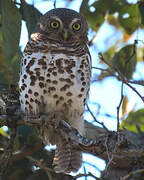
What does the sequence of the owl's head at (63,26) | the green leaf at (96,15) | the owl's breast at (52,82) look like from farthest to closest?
the green leaf at (96,15)
the owl's head at (63,26)
the owl's breast at (52,82)

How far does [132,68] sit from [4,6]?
5.21 feet

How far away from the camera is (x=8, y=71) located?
4.80 meters

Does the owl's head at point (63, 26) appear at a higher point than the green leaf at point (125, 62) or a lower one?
higher

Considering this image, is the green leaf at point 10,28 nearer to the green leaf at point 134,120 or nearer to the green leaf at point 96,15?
the green leaf at point 96,15

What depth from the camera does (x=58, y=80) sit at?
3736 mm

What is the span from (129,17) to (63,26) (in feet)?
3.25

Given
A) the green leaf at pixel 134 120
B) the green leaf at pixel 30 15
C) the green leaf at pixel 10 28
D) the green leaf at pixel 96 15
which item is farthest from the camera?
the green leaf at pixel 96 15

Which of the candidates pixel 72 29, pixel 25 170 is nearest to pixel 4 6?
pixel 72 29

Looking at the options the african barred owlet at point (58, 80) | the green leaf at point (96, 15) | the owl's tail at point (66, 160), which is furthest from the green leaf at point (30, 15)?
the owl's tail at point (66, 160)

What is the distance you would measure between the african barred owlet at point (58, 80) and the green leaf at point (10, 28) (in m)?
0.35

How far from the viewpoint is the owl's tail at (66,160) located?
4.16 m

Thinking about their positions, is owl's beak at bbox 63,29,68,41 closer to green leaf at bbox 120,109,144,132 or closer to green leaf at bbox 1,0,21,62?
green leaf at bbox 1,0,21,62

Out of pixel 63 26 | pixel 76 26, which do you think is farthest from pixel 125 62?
pixel 63 26

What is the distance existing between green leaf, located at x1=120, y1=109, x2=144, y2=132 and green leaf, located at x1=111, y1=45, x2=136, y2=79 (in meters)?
0.52
